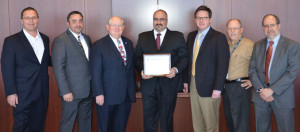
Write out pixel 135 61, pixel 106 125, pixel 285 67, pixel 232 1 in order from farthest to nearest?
pixel 232 1
pixel 135 61
pixel 106 125
pixel 285 67

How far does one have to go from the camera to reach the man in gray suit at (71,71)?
2.92 metres

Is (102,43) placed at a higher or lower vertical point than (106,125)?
higher

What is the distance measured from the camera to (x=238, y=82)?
120 inches

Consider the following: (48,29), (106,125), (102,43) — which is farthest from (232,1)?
(48,29)

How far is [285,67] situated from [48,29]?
11.0 feet

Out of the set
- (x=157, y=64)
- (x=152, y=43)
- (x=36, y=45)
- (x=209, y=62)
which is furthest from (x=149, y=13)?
(x=36, y=45)

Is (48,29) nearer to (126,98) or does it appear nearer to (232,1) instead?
(126,98)

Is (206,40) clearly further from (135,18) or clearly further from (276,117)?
(135,18)

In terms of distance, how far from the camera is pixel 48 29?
4.04m

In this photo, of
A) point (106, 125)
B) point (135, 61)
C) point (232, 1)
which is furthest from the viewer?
point (232, 1)

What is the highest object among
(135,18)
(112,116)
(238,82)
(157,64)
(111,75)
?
(135,18)

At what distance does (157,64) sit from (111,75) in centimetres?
54

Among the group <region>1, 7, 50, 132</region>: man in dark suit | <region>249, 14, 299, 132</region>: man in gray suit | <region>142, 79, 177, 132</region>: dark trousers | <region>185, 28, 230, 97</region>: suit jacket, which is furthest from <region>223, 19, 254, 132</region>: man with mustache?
<region>1, 7, 50, 132</region>: man in dark suit

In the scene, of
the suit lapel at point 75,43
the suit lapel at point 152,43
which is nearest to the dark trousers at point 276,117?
the suit lapel at point 152,43
